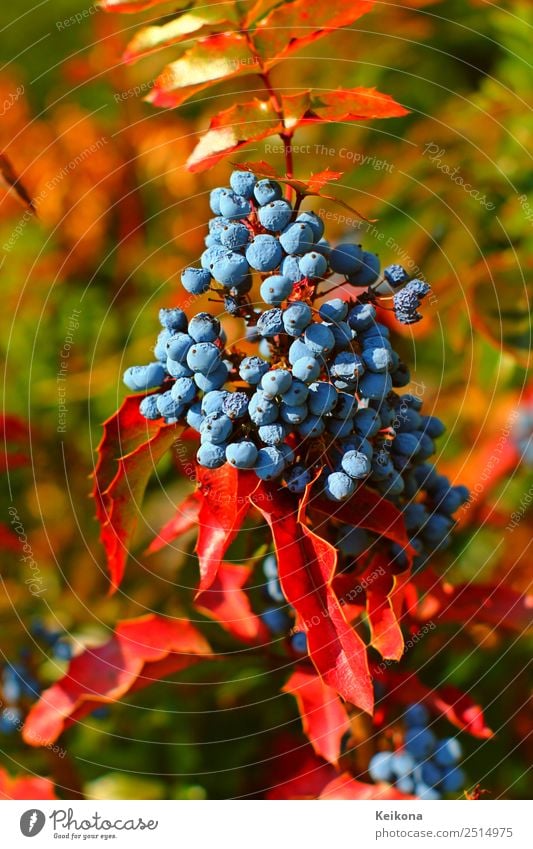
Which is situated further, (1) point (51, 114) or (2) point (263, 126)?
(1) point (51, 114)

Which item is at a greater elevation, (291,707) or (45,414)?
(45,414)

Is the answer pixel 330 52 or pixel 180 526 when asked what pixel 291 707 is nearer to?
pixel 180 526

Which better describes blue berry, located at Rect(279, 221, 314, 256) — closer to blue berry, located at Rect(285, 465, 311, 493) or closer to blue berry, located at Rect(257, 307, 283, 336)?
blue berry, located at Rect(257, 307, 283, 336)

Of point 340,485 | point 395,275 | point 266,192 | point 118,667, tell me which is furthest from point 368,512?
point 118,667

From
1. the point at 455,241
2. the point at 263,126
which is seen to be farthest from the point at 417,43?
the point at 263,126

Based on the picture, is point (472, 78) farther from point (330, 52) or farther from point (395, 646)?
point (395, 646)

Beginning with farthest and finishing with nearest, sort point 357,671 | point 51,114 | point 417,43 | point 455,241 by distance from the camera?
point 51,114, point 417,43, point 455,241, point 357,671
